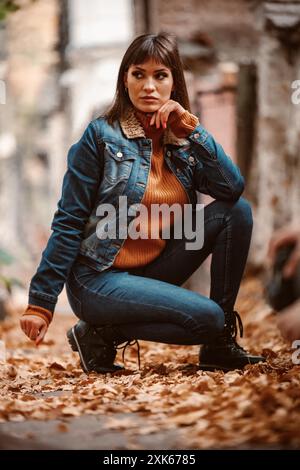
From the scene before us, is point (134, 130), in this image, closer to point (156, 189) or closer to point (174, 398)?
point (156, 189)

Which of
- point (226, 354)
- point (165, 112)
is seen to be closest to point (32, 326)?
point (226, 354)

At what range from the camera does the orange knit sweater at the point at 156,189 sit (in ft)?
11.2

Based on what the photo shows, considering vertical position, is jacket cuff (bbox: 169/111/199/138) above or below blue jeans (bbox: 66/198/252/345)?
above

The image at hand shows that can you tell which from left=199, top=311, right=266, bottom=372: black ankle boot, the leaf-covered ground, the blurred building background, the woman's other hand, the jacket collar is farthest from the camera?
the blurred building background

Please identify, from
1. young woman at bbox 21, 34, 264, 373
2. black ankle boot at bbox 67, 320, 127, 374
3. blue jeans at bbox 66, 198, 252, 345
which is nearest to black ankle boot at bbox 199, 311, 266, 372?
young woman at bbox 21, 34, 264, 373

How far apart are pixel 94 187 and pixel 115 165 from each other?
0.43 ft

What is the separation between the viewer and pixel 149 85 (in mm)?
3303

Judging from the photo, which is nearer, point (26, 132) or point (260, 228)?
point (260, 228)

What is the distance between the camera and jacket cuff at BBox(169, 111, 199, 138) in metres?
3.36

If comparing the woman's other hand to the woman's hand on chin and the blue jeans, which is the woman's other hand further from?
the woman's hand on chin
